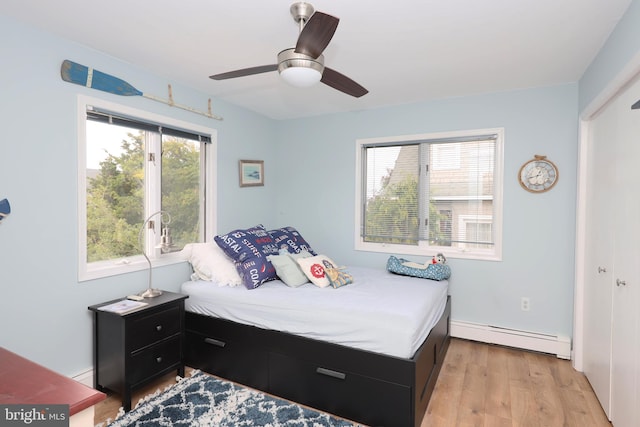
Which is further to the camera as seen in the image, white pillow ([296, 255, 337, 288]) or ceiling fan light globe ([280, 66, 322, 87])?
white pillow ([296, 255, 337, 288])

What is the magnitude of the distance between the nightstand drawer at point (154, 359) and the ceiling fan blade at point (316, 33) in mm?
2182

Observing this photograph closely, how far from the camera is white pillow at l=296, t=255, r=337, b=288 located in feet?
9.50

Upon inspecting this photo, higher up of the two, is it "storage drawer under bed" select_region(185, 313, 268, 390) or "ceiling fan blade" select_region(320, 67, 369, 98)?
"ceiling fan blade" select_region(320, 67, 369, 98)

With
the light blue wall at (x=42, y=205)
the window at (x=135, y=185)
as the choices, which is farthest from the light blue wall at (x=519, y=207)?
the light blue wall at (x=42, y=205)

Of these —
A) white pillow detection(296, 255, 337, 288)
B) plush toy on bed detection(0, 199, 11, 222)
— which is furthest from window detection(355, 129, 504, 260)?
plush toy on bed detection(0, 199, 11, 222)

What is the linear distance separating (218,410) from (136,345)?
70cm

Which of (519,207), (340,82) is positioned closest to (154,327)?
(340,82)

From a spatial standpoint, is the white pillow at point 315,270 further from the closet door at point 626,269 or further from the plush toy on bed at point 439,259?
the closet door at point 626,269

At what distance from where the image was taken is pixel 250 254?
3.03m

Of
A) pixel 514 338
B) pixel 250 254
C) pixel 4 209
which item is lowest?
pixel 514 338

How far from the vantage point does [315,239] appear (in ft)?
14.1

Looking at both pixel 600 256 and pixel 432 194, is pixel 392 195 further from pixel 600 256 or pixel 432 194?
pixel 600 256

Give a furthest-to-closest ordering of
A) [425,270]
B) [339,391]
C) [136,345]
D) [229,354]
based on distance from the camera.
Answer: [425,270] → [229,354] → [136,345] → [339,391]

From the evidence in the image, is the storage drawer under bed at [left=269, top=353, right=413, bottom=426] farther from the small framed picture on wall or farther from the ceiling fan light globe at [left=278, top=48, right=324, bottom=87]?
the small framed picture on wall
